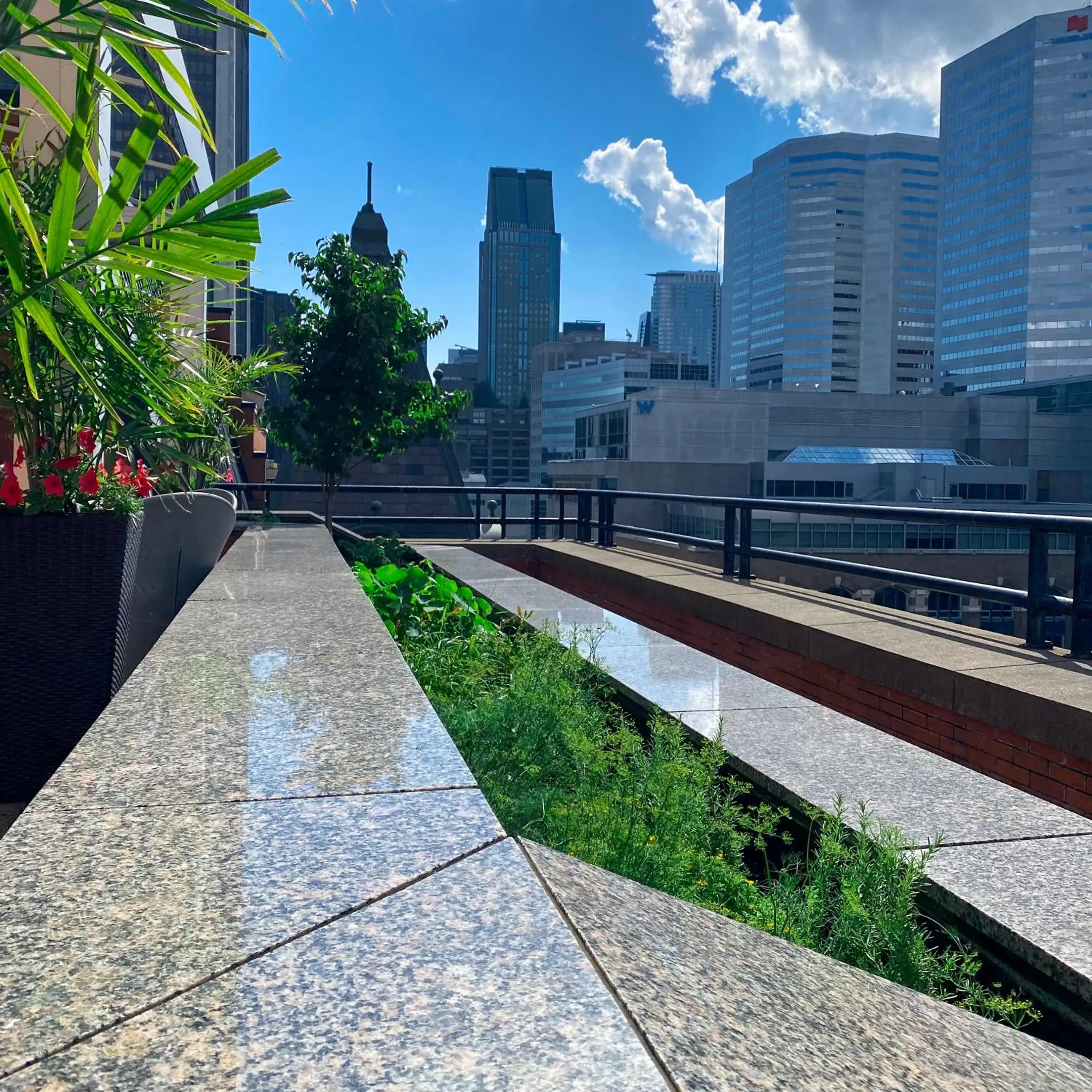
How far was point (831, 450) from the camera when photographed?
97.7 metres

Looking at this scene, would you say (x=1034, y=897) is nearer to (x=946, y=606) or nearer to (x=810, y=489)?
(x=946, y=606)

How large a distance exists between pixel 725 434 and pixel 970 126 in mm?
112980

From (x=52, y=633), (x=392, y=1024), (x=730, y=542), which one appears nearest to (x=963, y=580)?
(x=730, y=542)

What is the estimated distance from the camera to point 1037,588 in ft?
16.5

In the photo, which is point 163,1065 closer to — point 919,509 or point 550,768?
point 550,768

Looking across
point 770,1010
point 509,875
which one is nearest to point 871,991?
point 770,1010

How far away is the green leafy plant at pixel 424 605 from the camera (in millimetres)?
5582

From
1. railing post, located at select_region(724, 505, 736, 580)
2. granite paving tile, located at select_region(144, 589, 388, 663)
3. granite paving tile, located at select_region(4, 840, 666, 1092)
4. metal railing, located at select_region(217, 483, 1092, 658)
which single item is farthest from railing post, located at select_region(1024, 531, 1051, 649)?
granite paving tile, located at select_region(4, 840, 666, 1092)

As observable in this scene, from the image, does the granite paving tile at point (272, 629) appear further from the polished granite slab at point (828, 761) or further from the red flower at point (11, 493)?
the polished granite slab at point (828, 761)

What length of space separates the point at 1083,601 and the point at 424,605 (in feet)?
11.6

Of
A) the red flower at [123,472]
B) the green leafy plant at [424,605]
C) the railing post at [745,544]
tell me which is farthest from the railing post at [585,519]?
the red flower at [123,472]

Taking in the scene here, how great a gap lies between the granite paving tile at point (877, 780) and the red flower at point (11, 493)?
2737 millimetres

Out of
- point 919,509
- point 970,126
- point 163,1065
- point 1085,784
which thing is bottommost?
point 1085,784

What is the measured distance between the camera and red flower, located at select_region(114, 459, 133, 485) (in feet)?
14.7
